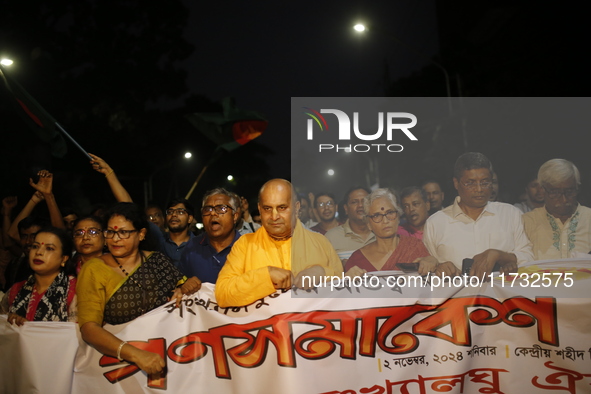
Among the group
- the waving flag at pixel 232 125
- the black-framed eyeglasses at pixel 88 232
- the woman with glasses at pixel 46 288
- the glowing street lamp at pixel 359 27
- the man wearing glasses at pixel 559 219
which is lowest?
the woman with glasses at pixel 46 288

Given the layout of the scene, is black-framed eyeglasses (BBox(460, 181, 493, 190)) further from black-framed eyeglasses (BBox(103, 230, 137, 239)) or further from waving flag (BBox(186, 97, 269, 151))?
waving flag (BBox(186, 97, 269, 151))

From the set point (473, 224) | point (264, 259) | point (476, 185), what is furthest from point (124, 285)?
point (476, 185)

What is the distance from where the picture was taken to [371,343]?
3578 millimetres

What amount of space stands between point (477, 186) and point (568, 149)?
759cm

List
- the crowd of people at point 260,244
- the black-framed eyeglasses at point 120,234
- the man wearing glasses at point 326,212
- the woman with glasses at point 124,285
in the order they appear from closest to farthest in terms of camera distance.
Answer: the woman with glasses at point 124,285
the crowd of people at point 260,244
the black-framed eyeglasses at point 120,234
the man wearing glasses at point 326,212

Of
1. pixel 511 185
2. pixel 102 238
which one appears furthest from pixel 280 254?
pixel 511 185

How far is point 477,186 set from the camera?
15.9 feet

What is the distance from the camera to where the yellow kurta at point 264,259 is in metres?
3.59

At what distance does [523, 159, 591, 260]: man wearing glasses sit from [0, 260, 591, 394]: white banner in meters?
0.95

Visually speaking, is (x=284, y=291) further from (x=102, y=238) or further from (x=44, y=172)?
(x=44, y=172)

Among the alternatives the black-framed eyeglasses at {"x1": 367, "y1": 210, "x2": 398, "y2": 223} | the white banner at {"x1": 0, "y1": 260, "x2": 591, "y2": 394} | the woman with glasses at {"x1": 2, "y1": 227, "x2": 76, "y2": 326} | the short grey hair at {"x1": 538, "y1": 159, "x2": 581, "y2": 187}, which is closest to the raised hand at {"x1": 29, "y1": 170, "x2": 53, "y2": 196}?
the woman with glasses at {"x1": 2, "y1": 227, "x2": 76, "y2": 326}

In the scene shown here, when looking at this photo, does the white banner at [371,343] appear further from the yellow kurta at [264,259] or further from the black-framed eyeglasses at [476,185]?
the black-framed eyeglasses at [476,185]

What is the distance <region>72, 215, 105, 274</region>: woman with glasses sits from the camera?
4.25 metres

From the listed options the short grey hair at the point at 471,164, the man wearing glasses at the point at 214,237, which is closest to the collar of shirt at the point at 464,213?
the short grey hair at the point at 471,164
